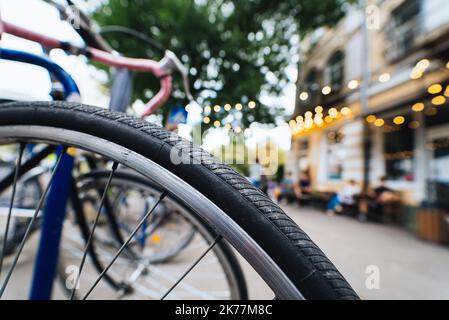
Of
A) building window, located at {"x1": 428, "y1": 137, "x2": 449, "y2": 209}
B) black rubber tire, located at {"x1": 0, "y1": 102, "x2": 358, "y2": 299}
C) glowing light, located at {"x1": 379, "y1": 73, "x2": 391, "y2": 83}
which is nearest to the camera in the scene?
black rubber tire, located at {"x1": 0, "y1": 102, "x2": 358, "y2": 299}

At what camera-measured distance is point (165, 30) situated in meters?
6.11

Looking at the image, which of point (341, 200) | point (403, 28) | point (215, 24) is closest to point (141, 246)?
point (341, 200)

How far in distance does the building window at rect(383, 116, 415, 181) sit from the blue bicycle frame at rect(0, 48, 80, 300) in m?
6.80

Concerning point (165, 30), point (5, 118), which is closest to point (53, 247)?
point (5, 118)

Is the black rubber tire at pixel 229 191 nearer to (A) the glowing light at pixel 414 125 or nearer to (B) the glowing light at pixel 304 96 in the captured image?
(B) the glowing light at pixel 304 96

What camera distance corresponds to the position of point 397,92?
598 cm

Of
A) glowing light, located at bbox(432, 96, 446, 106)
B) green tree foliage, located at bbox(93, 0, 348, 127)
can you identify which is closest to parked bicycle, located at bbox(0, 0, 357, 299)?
green tree foliage, located at bbox(93, 0, 348, 127)

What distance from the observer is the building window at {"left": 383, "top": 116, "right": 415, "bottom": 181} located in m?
5.77

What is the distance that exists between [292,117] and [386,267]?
2066mm

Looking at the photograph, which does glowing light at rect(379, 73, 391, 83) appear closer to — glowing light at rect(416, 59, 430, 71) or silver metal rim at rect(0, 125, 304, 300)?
glowing light at rect(416, 59, 430, 71)

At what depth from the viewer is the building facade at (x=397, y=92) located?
5027 millimetres
